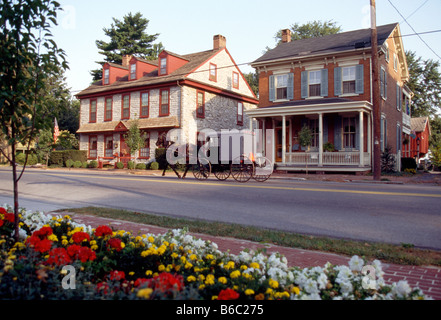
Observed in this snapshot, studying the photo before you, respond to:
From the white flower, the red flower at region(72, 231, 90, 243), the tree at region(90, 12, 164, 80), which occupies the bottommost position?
the white flower

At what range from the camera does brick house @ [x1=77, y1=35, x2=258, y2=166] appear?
98.1 feet

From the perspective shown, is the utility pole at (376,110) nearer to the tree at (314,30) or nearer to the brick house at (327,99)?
the brick house at (327,99)

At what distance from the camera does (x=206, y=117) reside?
104 feet

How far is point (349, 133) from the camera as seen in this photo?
77.5 feet

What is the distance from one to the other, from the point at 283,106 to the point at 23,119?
68.8 feet

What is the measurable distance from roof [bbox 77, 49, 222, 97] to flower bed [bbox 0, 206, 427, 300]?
2613 centimetres

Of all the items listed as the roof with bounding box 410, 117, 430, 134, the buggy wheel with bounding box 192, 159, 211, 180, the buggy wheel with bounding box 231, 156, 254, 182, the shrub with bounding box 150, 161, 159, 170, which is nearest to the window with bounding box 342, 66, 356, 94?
the buggy wheel with bounding box 231, 156, 254, 182

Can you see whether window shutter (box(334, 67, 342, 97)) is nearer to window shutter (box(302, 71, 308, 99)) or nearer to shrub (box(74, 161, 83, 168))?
window shutter (box(302, 71, 308, 99))

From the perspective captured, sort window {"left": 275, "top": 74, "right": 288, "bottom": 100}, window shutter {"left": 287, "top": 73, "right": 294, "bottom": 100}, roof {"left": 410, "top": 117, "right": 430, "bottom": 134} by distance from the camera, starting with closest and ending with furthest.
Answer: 1. window shutter {"left": 287, "top": 73, "right": 294, "bottom": 100}
2. window {"left": 275, "top": 74, "right": 288, "bottom": 100}
3. roof {"left": 410, "top": 117, "right": 430, "bottom": 134}

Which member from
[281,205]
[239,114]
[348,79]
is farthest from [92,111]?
[281,205]

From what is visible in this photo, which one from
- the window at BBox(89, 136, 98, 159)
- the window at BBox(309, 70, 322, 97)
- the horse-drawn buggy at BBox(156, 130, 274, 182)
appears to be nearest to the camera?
the horse-drawn buggy at BBox(156, 130, 274, 182)

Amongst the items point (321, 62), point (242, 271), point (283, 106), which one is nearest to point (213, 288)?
point (242, 271)

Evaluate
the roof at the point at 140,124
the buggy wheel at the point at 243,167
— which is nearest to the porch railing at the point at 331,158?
the buggy wheel at the point at 243,167
